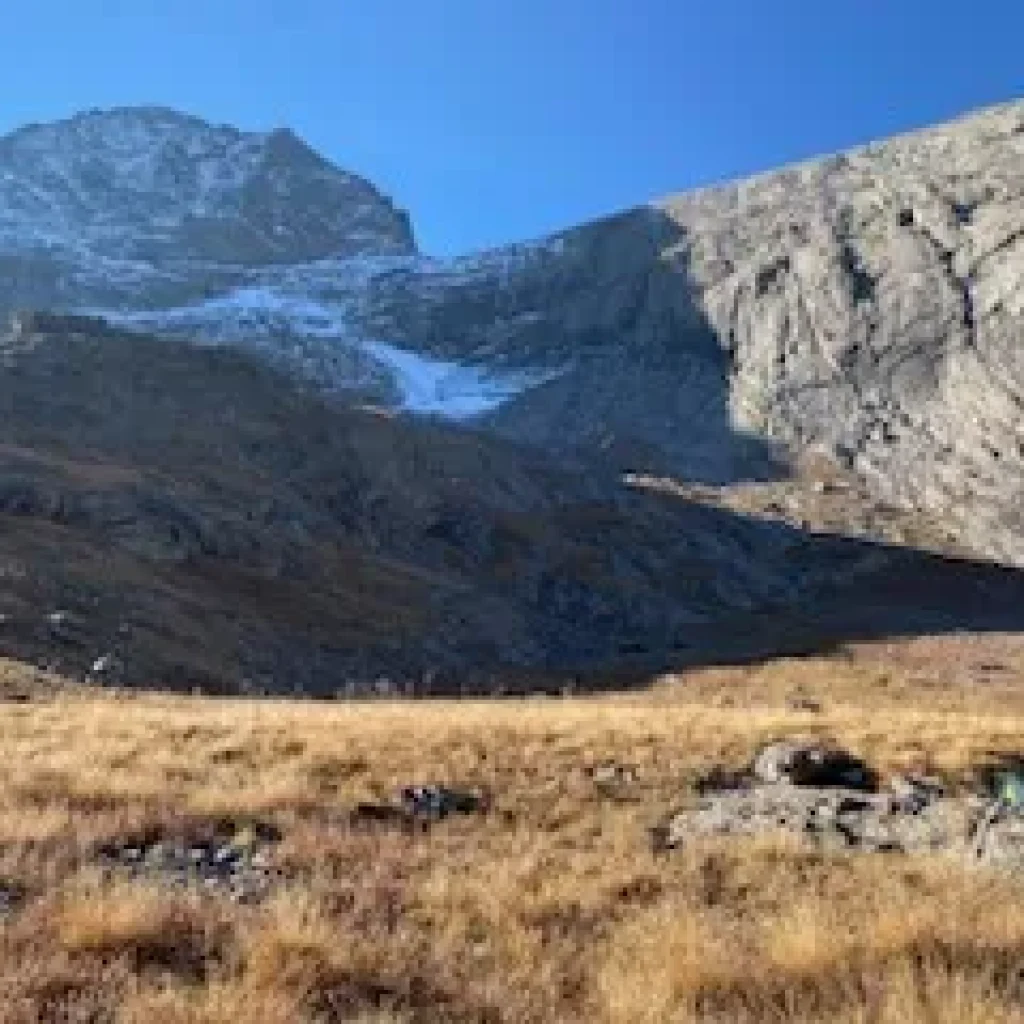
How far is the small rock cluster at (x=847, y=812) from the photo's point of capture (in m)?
15.1

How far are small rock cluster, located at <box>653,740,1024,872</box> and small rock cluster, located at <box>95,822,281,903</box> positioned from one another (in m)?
3.94

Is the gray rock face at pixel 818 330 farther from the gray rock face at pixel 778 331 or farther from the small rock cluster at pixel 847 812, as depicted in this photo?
the small rock cluster at pixel 847 812

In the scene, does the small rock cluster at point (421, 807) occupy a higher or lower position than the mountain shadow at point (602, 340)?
lower

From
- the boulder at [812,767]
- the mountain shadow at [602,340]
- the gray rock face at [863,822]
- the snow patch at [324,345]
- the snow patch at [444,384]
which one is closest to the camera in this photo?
the gray rock face at [863,822]

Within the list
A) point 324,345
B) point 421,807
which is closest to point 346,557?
point 421,807

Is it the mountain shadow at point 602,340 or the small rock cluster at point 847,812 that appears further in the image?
the mountain shadow at point 602,340

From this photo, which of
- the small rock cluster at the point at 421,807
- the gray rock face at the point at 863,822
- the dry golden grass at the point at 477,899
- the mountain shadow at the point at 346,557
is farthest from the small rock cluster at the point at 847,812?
the mountain shadow at the point at 346,557

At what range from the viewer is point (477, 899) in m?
11.4

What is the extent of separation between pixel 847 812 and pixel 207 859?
24.5 feet

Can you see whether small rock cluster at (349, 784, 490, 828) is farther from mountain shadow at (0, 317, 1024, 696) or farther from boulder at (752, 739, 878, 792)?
mountain shadow at (0, 317, 1024, 696)

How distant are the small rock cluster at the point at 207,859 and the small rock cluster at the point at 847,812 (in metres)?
3.94

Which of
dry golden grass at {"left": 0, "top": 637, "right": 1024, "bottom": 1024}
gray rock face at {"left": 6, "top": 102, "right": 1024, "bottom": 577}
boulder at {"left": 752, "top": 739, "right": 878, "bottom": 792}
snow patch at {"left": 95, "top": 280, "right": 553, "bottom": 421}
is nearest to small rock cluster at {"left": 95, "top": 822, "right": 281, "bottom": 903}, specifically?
dry golden grass at {"left": 0, "top": 637, "right": 1024, "bottom": 1024}

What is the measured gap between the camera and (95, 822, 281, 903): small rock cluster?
11.9 metres

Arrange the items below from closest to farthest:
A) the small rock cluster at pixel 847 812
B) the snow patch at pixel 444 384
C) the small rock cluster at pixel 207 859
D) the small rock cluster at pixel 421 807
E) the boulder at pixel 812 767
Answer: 1. the small rock cluster at pixel 207 859
2. the small rock cluster at pixel 847 812
3. the small rock cluster at pixel 421 807
4. the boulder at pixel 812 767
5. the snow patch at pixel 444 384
